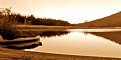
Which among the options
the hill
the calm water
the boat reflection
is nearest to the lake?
the calm water

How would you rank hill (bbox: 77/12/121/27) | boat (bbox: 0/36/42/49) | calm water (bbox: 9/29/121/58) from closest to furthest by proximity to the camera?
calm water (bbox: 9/29/121/58) < boat (bbox: 0/36/42/49) < hill (bbox: 77/12/121/27)

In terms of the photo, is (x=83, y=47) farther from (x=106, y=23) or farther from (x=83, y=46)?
(x=106, y=23)

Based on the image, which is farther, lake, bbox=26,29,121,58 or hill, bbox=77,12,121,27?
hill, bbox=77,12,121,27

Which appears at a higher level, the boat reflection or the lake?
the boat reflection

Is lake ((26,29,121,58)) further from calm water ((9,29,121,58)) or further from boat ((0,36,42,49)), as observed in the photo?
boat ((0,36,42,49))

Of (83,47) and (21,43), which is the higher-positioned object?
(21,43)

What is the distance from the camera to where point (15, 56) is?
745 cm

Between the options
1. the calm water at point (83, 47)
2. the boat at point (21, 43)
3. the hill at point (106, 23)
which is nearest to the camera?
the calm water at point (83, 47)

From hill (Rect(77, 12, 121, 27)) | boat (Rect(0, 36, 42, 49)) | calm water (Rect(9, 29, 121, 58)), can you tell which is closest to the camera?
calm water (Rect(9, 29, 121, 58))

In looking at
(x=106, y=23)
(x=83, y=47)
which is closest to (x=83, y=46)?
(x=83, y=47)

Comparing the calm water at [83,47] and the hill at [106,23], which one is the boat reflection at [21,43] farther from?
the hill at [106,23]

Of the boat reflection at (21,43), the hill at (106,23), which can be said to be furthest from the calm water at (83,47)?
the hill at (106,23)

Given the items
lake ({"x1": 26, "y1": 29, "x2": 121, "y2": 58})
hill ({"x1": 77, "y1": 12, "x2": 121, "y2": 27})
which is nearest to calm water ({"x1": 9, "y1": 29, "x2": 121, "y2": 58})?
lake ({"x1": 26, "y1": 29, "x2": 121, "y2": 58})

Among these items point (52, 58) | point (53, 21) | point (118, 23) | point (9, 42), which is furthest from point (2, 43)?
point (118, 23)
